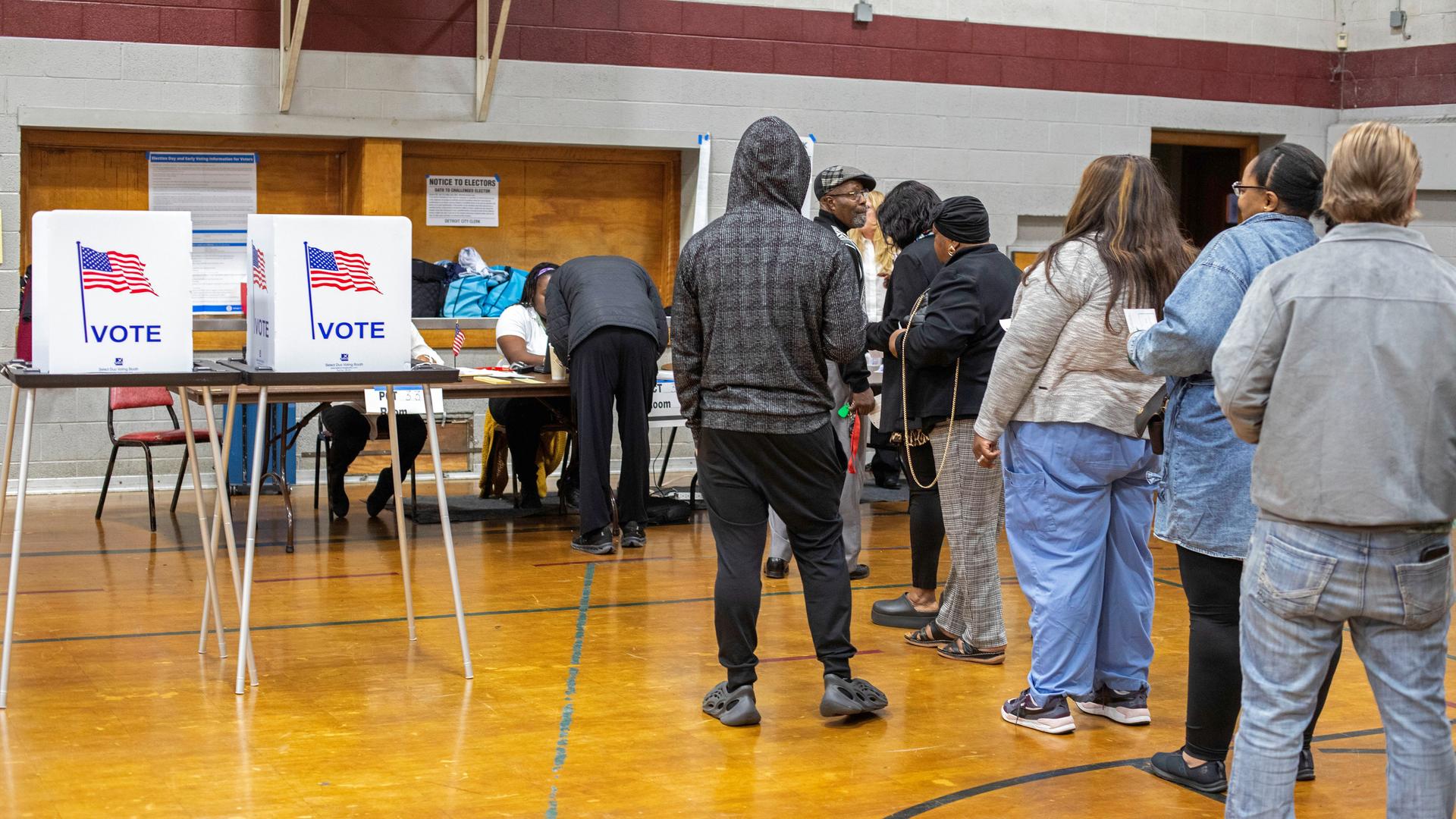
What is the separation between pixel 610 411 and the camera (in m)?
6.16

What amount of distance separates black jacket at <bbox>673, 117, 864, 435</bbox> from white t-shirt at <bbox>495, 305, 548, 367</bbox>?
3.56 metres

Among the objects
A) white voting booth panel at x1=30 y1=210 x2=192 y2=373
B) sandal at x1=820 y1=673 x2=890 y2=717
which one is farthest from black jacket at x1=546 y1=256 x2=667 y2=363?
sandal at x1=820 y1=673 x2=890 y2=717

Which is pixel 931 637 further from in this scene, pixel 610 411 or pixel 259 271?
pixel 259 271

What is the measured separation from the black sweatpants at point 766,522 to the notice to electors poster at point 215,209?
504 cm

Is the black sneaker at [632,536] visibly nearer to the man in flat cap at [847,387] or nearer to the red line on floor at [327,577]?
the man in flat cap at [847,387]

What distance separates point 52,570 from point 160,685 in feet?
6.20

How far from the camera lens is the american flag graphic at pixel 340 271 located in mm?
3832

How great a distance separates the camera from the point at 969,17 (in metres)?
8.91

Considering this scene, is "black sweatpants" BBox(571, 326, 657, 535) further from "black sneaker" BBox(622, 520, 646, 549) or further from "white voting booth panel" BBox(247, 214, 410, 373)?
"white voting booth panel" BBox(247, 214, 410, 373)

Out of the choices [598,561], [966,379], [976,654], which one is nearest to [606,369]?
[598,561]

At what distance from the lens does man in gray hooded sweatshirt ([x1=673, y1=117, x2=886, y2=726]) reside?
11.4 feet

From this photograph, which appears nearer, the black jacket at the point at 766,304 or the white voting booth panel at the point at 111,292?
the black jacket at the point at 766,304

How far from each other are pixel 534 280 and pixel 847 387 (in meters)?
2.41

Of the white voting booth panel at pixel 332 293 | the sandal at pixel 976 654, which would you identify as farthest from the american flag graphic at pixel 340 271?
the sandal at pixel 976 654
